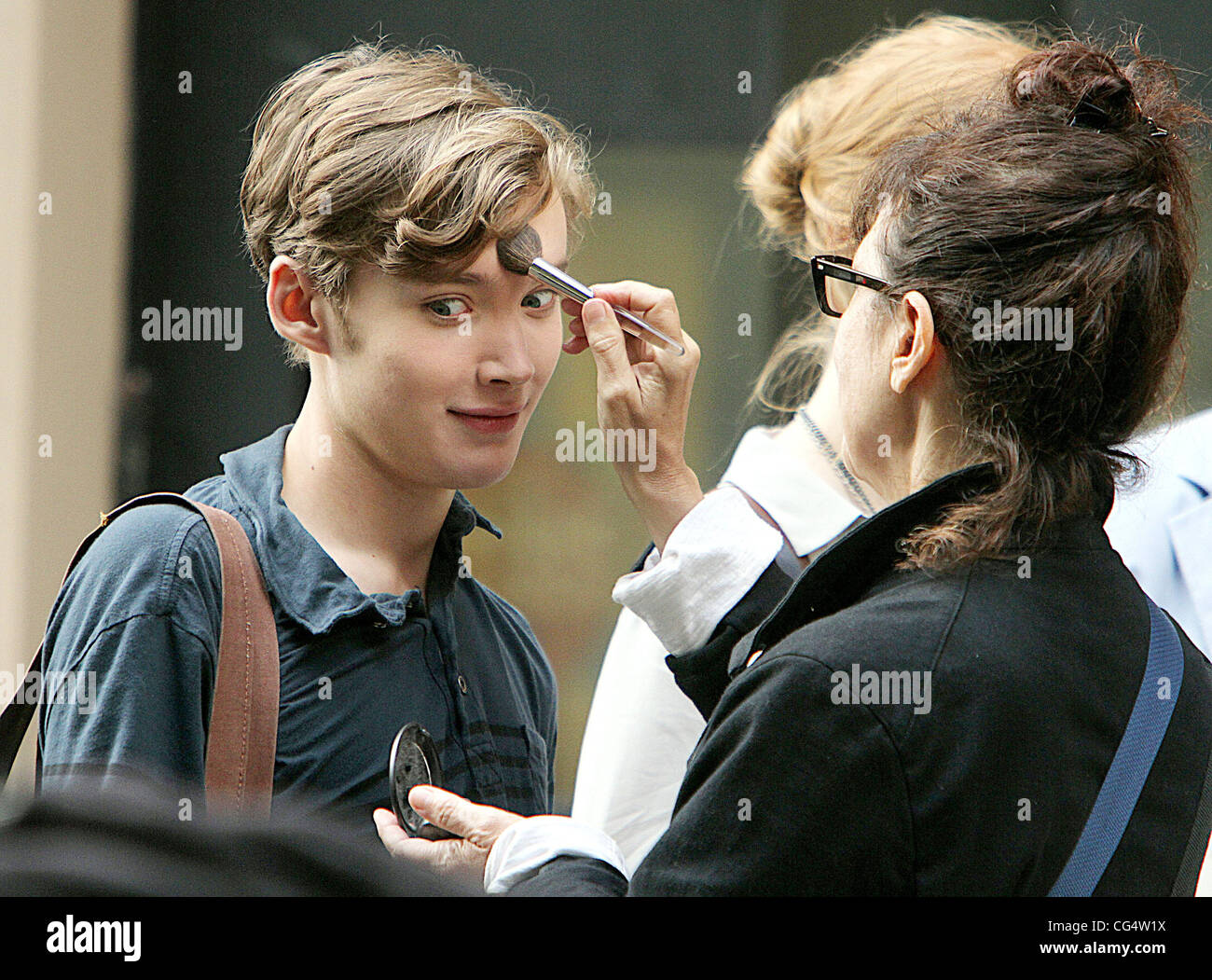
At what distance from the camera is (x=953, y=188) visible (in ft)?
4.30

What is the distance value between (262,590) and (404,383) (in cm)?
31

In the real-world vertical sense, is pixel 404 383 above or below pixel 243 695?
above

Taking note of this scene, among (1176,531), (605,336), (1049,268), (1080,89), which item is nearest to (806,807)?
(1049,268)

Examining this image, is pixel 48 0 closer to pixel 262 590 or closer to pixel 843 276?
pixel 262 590

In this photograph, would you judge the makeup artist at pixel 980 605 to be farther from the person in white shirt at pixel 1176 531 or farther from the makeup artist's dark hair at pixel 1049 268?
the person in white shirt at pixel 1176 531

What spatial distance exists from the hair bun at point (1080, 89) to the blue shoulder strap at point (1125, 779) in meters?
0.54

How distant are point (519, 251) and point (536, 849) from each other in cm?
70

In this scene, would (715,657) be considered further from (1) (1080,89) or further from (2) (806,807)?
(1) (1080,89)

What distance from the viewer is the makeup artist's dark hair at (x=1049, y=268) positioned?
4.14 ft

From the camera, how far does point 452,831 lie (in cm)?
136

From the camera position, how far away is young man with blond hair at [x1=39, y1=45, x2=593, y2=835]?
1.43 metres

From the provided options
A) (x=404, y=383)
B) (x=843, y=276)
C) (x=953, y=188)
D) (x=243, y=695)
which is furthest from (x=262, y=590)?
(x=953, y=188)

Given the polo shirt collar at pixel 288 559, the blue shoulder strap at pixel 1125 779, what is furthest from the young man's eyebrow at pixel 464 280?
the blue shoulder strap at pixel 1125 779
